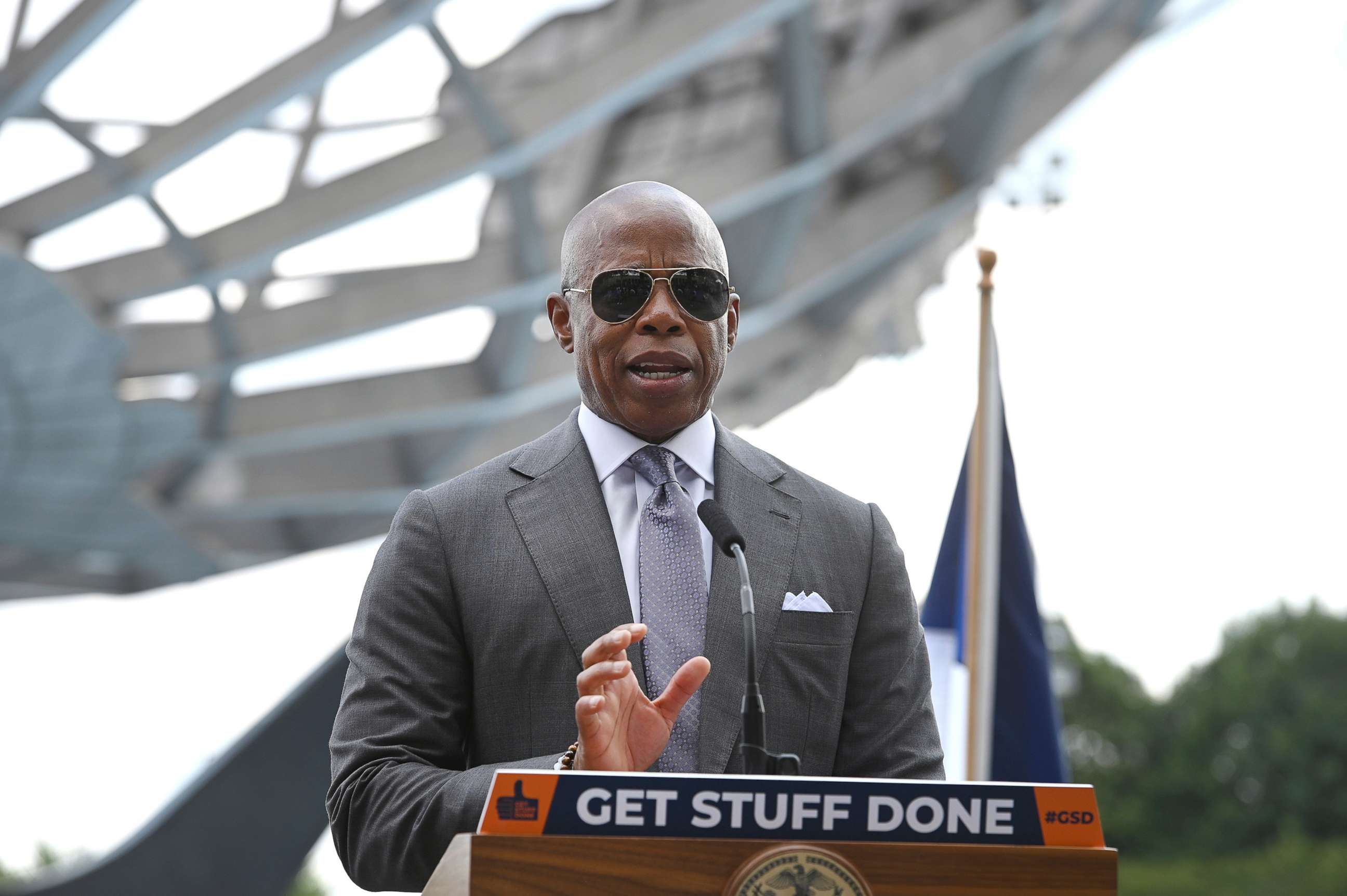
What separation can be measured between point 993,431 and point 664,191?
380cm

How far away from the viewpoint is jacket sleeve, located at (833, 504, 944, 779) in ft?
8.44

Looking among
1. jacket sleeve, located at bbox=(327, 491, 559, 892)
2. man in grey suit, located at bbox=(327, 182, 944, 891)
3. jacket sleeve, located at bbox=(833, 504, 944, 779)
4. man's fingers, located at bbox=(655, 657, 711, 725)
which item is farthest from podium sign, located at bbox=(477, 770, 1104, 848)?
jacket sleeve, located at bbox=(833, 504, 944, 779)

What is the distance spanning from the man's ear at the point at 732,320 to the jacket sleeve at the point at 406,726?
23.3 inches

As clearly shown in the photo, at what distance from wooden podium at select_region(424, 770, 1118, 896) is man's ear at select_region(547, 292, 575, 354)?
1.13 metres

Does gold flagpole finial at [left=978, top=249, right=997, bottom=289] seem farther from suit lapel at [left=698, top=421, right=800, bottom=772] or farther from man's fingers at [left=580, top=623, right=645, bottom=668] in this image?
man's fingers at [left=580, top=623, right=645, bottom=668]

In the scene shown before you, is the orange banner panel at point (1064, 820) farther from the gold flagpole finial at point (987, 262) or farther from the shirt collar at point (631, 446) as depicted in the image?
the gold flagpole finial at point (987, 262)

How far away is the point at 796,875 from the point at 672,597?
2.79 feet

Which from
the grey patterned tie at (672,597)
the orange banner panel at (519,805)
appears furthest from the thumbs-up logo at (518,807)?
the grey patterned tie at (672,597)

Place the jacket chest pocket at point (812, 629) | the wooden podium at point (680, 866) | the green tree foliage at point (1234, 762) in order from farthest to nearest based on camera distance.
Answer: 1. the green tree foliage at point (1234, 762)
2. the jacket chest pocket at point (812, 629)
3. the wooden podium at point (680, 866)

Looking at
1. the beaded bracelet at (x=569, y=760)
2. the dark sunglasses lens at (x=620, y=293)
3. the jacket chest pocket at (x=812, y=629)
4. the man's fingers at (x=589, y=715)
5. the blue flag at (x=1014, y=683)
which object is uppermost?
the blue flag at (x=1014, y=683)

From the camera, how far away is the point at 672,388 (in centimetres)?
259

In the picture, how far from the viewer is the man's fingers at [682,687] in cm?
213

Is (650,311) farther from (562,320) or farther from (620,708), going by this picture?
(620,708)

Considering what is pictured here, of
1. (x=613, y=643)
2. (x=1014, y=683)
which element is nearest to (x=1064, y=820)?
(x=613, y=643)
